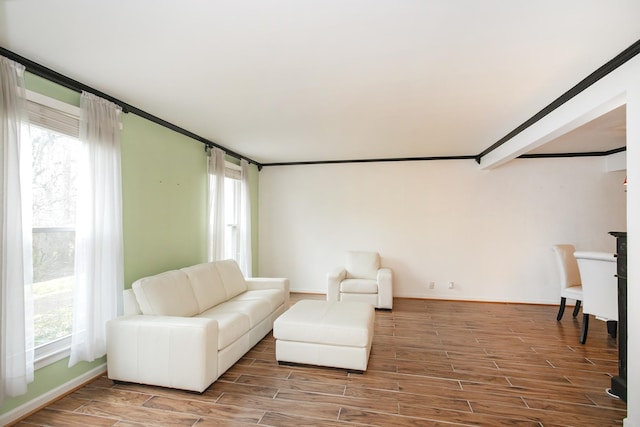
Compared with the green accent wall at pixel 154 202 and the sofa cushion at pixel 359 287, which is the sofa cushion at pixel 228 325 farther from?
the sofa cushion at pixel 359 287

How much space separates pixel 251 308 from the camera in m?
3.33

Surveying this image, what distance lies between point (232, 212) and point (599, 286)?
481cm

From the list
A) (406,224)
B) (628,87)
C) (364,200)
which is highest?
(628,87)

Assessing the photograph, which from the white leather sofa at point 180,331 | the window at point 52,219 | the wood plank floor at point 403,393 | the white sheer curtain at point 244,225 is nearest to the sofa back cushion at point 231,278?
the white leather sofa at point 180,331

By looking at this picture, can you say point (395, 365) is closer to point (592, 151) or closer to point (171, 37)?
point (171, 37)

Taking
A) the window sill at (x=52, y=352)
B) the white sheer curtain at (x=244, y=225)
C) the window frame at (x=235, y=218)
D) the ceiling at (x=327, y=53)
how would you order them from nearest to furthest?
1. the ceiling at (x=327, y=53)
2. the window sill at (x=52, y=352)
3. the window frame at (x=235, y=218)
4. the white sheer curtain at (x=244, y=225)

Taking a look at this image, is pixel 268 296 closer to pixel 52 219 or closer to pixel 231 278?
pixel 231 278

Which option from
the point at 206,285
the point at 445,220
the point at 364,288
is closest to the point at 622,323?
the point at 364,288

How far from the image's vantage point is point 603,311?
10.9ft

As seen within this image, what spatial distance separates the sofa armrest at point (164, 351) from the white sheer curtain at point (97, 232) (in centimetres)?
16

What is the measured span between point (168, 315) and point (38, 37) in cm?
219

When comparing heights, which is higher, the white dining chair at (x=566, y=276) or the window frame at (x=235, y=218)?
the window frame at (x=235, y=218)

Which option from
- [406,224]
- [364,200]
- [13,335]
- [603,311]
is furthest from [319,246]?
[13,335]

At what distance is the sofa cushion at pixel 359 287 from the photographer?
4867 mm
